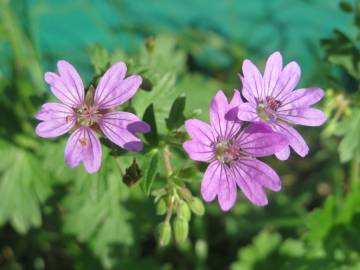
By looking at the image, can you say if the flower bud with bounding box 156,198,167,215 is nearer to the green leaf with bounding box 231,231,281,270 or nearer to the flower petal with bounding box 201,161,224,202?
the flower petal with bounding box 201,161,224,202

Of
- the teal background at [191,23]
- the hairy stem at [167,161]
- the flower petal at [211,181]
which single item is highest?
the teal background at [191,23]

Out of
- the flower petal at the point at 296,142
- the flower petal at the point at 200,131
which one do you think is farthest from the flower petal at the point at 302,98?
the flower petal at the point at 200,131

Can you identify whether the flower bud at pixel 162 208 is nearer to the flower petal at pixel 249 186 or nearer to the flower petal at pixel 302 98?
the flower petal at pixel 249 186

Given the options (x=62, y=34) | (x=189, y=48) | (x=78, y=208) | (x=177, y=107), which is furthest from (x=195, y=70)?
(x=177, y=107)

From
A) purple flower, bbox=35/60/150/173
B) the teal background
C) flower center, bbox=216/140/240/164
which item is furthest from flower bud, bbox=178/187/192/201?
the teal background

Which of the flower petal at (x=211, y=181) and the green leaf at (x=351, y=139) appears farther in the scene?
the green leaf at (x=351, y=139)

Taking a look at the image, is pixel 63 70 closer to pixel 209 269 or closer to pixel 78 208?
pixel 78 208
